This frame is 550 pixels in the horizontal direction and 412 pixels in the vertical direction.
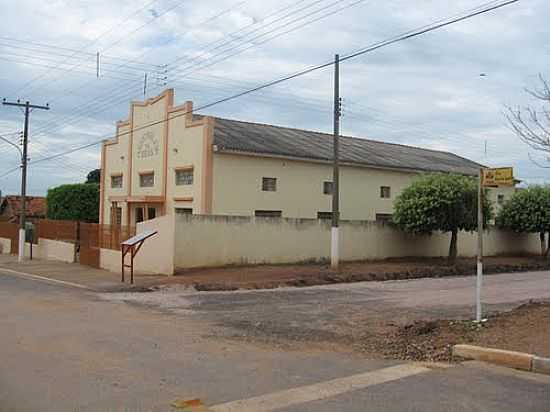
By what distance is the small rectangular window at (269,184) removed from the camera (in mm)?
30728

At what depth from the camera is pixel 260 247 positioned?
2608 centimetres

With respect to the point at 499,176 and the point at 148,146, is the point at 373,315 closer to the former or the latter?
the point at 499,176

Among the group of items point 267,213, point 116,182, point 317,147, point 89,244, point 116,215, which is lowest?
point 89,244

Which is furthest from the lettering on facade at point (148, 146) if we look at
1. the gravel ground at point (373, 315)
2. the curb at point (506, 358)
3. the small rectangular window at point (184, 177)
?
the curb at point (506, 358)

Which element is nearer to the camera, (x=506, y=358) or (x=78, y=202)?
(x=506, y=358)

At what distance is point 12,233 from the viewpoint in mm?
41188

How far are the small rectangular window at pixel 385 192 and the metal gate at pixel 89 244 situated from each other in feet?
51.3

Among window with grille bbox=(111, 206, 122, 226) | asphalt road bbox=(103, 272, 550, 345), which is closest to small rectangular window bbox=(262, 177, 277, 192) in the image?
asphalt road bbox=(103, 272, 550, 345)

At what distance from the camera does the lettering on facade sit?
33181mm

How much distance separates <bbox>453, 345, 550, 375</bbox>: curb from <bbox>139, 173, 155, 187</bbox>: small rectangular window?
25.8m

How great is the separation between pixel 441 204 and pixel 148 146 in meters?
15.0

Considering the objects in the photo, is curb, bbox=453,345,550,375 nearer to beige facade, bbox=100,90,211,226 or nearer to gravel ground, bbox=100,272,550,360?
gravel ground, bbox=100,272,550,360

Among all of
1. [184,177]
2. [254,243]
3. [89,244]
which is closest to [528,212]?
[254,243]

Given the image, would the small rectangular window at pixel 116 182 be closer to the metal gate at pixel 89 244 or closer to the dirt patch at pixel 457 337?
the metal gate at pixel 89 244
